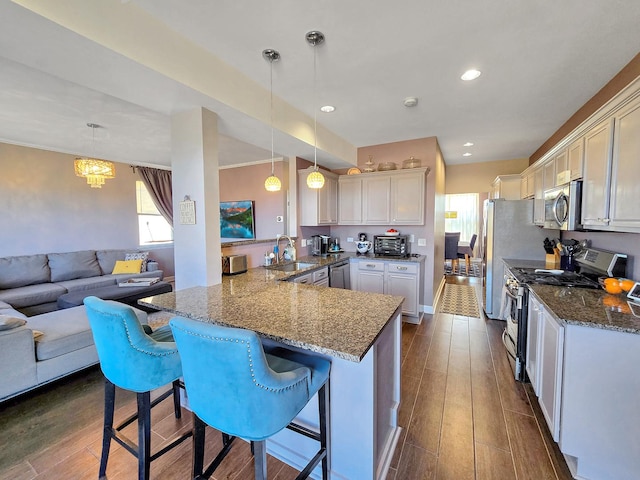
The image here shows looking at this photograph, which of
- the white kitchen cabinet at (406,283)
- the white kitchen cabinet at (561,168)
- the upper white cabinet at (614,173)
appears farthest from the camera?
the white kitchen cabinet at (406,283)

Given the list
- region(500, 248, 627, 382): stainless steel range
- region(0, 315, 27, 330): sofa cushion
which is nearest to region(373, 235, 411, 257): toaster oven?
region(500, 248, 627, 382): stainless steel range

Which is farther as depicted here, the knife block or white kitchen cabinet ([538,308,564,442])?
the knife block

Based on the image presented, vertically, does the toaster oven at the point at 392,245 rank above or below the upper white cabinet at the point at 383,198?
below

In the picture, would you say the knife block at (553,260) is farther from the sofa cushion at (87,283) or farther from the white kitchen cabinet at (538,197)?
the sofa cushion at (87,283)

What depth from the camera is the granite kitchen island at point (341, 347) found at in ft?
4.29

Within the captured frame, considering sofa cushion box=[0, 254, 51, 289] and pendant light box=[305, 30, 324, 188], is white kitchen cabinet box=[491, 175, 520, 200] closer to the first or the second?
pendant light box=[305, 30, 324, 188]

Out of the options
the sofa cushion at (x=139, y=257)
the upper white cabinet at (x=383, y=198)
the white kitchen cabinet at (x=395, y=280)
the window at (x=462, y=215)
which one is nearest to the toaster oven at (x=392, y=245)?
the upper white cabinet at (x=383, y=198)

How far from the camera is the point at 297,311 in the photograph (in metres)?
1.64

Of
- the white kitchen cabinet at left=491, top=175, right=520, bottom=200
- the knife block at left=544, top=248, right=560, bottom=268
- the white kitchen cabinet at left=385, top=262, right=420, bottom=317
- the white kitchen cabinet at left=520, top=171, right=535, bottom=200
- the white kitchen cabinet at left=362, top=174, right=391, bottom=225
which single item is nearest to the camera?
the knife block at left=544, top=248, right=560, bottom=268

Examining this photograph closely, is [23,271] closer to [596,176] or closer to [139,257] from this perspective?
[139,257]

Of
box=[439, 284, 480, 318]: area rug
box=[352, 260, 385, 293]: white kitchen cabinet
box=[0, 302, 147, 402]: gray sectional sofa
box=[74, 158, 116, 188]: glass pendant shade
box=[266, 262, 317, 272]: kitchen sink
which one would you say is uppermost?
box=[74, 158, 116, 188]: glass pendant shade

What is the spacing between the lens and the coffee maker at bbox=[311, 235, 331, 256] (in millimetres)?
4441

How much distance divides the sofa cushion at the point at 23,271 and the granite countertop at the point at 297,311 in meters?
3.85

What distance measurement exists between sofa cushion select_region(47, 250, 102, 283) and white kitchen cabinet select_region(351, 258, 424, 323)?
455 centimetres
